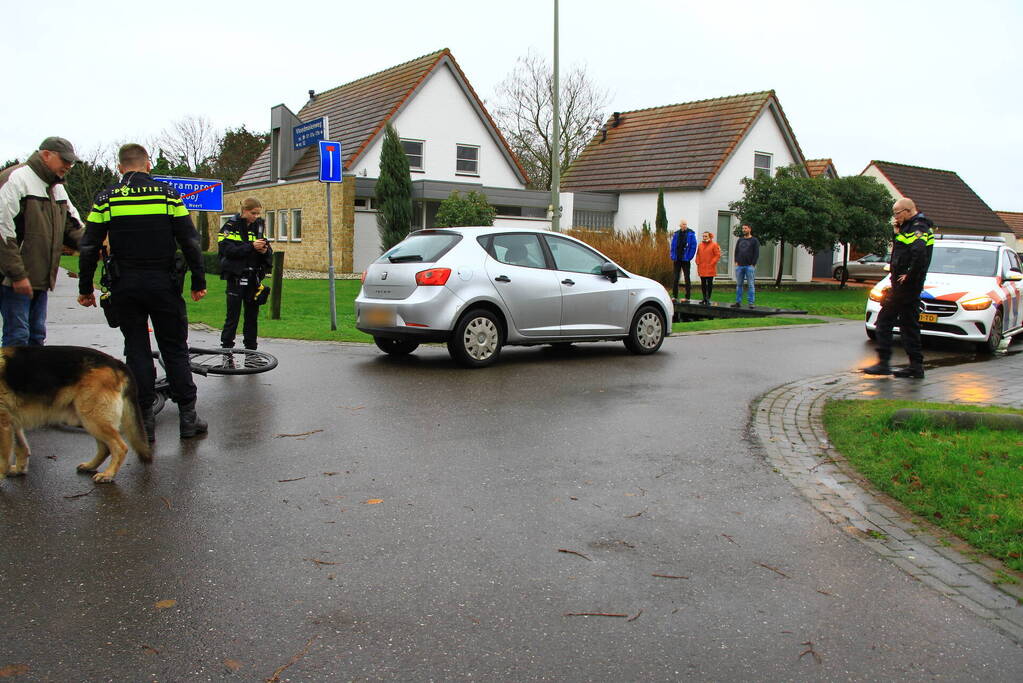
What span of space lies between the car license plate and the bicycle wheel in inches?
62.5

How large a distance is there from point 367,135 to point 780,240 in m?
15.6

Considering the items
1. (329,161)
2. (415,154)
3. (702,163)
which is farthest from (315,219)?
(329,161)

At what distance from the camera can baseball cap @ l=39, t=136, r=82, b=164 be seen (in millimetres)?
6789

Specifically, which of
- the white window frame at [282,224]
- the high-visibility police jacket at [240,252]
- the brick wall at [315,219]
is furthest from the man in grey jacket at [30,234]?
the white window frame at [282,224]

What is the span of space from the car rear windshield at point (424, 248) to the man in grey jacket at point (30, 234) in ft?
12.8

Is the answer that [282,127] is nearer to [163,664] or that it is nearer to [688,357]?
[688,357]

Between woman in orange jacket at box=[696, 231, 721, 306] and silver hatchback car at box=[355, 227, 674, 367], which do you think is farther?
woman in orange jacket at box=[696, 231, 721, 306]

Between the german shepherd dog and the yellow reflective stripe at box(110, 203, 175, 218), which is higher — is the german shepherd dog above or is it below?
below

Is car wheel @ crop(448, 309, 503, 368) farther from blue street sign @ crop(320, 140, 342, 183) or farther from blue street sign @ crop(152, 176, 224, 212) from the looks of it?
blue street sign @ crop(152, 176, 224, 212)

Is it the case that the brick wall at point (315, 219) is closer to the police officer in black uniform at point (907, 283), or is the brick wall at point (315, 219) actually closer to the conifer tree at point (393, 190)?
the conifer tree at point (393, 190)

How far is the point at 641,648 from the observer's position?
3363 millimetres

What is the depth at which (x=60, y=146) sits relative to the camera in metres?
6.83

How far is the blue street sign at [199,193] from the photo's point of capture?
1741 centimetres

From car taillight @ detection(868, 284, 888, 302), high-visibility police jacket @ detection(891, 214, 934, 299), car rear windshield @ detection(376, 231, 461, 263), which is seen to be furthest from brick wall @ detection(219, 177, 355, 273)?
high-visibility police jacket @ detection(891, 214, 934, 299)
